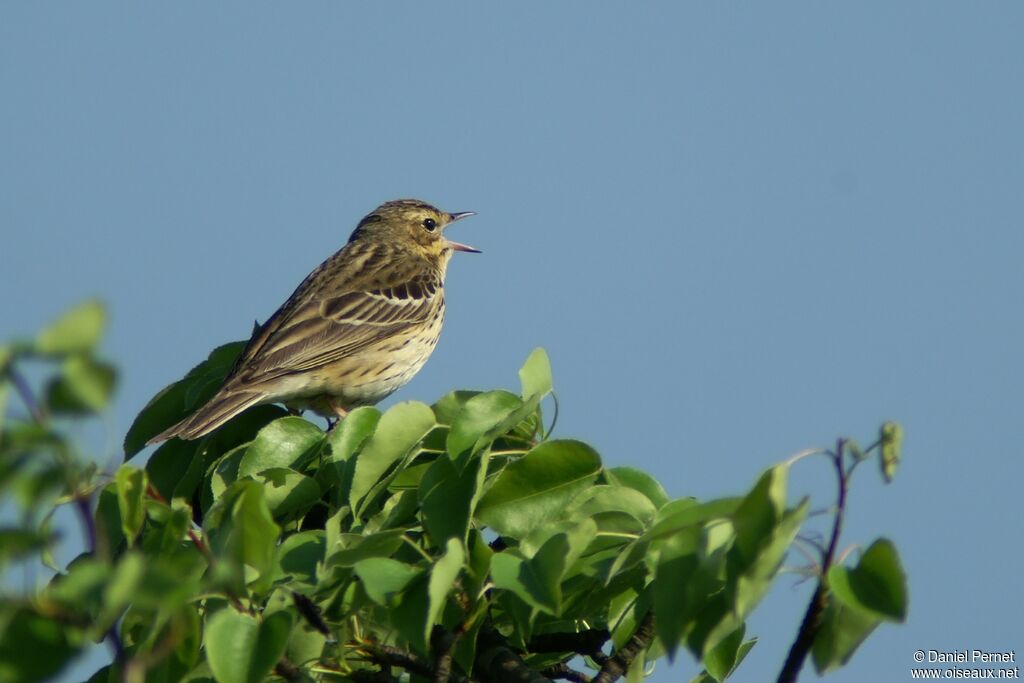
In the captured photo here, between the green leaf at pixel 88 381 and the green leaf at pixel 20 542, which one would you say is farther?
the green leaf at pixel 20 542

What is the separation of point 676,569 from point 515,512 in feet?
4.11

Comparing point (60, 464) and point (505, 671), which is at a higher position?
point (60, 464)

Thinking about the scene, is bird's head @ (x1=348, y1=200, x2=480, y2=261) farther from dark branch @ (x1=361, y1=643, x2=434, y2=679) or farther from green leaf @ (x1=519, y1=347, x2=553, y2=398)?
dark branch @ (x1=361, y1=643, x2=434, y2=679)

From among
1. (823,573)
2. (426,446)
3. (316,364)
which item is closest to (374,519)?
(426,446)

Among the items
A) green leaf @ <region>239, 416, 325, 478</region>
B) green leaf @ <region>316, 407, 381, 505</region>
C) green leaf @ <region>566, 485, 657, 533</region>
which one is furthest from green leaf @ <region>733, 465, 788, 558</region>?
green leaf @ <region>239, 416, 325, 478</region>

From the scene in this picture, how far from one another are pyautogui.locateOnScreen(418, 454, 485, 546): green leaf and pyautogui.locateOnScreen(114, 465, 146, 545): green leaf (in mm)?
1001

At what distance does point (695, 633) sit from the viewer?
3199 millimetres

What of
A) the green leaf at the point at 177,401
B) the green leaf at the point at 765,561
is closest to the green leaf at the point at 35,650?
the green leaf at the point at 765,561

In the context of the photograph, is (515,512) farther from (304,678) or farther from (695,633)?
(695,633)

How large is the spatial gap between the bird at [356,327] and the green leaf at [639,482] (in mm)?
3951

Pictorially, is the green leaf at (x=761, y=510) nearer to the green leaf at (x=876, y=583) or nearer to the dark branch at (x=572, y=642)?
the green leaf at (x=876, y=583)

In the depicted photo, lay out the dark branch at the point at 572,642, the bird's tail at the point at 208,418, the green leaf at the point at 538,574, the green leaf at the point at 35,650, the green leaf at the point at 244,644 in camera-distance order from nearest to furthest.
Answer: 1. the green leaf at the point at 35,650
2. the green leaf at the point at 244,644
3. the green leaf at the point at 538,574
4. the dark branch at the point at 572,642
5. the bird's tail at the point at 208,418

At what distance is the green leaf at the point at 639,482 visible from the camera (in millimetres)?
4289

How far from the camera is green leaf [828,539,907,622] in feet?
9.60
